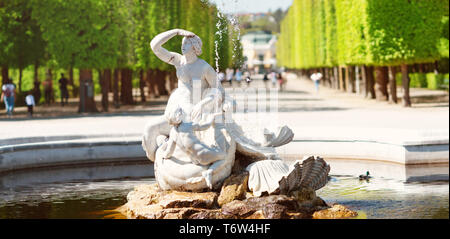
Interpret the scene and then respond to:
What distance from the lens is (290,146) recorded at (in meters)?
14.1

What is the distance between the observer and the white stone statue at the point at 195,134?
9.21 metres

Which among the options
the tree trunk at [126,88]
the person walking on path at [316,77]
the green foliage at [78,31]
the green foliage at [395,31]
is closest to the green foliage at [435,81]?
the person walking on path at [316,77]

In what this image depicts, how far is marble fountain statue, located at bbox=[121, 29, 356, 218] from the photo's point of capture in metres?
9.01

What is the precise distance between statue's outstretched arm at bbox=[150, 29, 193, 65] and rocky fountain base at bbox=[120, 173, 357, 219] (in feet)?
5.31

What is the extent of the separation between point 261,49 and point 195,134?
468ft

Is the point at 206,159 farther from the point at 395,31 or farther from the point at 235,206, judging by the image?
the point at 395,31

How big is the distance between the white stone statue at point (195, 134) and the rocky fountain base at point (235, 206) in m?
0.22

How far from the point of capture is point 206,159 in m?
9.19

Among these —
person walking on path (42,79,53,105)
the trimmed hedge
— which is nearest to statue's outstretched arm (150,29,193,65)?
person walking on path (42,79,53,105)

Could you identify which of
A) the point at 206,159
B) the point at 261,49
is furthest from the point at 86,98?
the point at 261,49

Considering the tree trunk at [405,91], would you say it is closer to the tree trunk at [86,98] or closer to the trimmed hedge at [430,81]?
the trimmed hedge at [430,81]

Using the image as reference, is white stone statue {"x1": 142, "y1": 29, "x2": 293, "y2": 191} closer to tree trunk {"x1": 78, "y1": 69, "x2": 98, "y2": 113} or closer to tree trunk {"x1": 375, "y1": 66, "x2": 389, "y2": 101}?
tree trunk {"x1": 78, "y1": 69, "x2": 98, "y2": 113}
